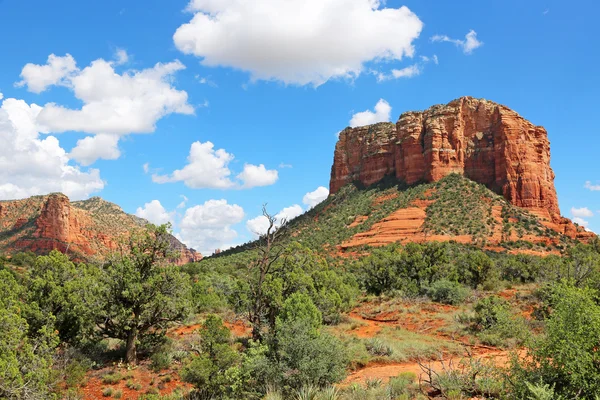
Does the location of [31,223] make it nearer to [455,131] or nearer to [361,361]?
[455,131]

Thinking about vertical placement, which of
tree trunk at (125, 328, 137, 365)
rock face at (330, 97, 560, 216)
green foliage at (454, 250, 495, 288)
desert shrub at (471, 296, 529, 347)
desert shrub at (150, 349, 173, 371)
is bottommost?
desert shrub at (150, 349, 173, 371)

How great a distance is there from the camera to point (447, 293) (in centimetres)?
2831

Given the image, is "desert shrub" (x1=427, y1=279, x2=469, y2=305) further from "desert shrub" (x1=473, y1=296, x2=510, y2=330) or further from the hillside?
the hillside

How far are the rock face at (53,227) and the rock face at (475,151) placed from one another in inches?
2001

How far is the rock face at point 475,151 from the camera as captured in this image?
236 feet

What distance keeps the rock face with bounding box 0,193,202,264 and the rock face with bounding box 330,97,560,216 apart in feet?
167

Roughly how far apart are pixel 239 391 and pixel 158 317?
6271 mm

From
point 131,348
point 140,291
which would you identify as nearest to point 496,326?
point 140,291

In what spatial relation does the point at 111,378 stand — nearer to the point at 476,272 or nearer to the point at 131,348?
the point at 131,348

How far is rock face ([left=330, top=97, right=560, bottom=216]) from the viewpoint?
7200cm

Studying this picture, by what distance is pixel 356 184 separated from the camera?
3711 inches

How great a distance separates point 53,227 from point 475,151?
87.8 meters

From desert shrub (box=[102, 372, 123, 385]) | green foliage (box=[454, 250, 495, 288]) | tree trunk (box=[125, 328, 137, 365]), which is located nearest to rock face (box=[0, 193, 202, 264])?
green foliage (box=[454, 250, 495, 288])

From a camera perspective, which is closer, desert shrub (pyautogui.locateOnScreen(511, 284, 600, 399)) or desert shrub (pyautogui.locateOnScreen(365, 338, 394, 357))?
desert shrub (pyautogui.locateOnScreen(511, 284, 600, 399))
